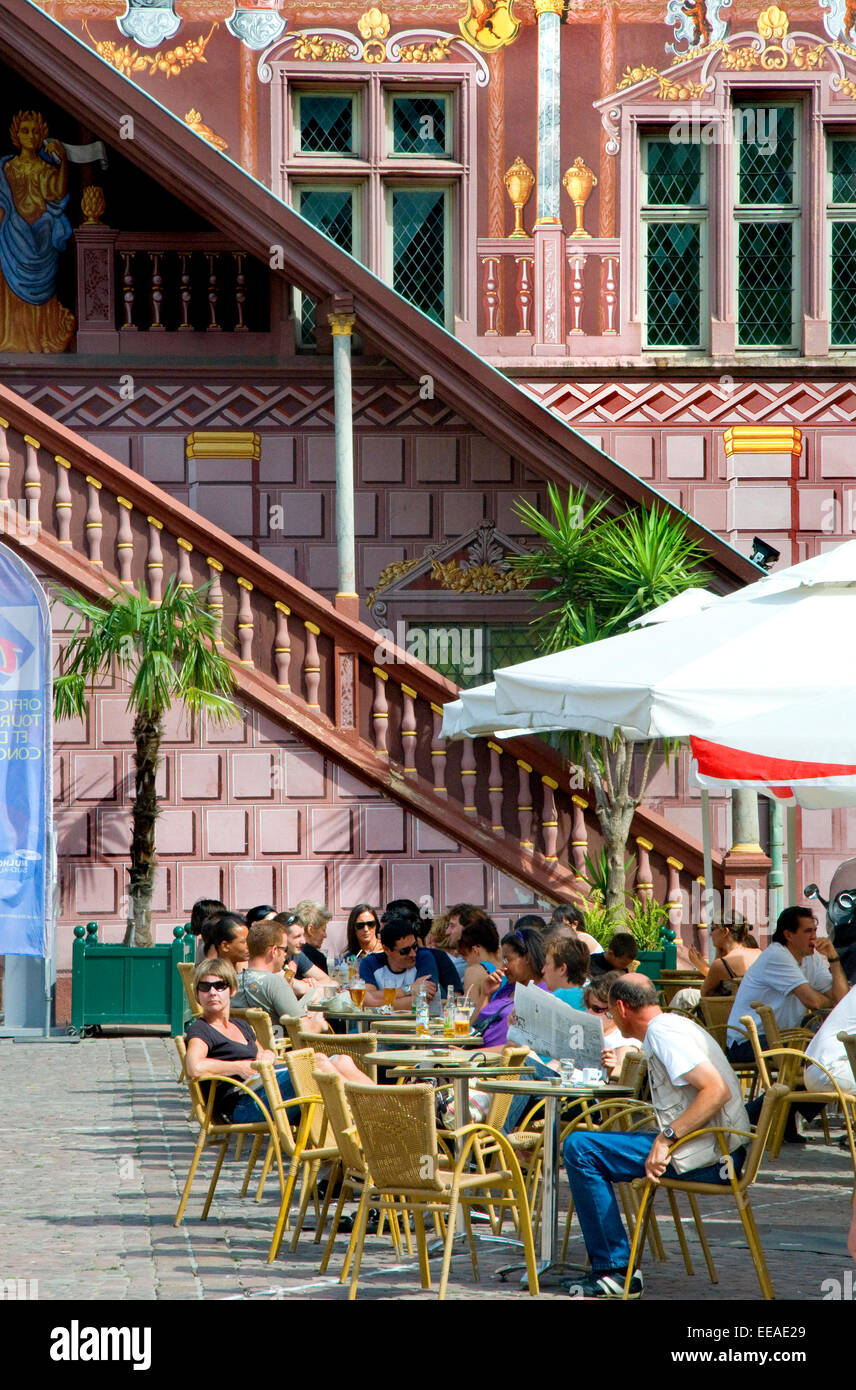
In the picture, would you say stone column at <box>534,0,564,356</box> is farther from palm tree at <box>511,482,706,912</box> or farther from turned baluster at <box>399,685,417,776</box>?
turned baluster at <box>399,685,417,776</box>

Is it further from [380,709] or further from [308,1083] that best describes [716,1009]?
[380,709]

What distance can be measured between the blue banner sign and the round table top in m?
6.83

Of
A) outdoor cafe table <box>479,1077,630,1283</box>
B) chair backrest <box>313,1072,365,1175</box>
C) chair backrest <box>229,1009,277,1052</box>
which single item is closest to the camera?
chair backrest <box>313,1072,365,1175</box>

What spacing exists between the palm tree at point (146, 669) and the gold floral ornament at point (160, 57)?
6.55 meters

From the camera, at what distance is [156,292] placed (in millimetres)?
19062

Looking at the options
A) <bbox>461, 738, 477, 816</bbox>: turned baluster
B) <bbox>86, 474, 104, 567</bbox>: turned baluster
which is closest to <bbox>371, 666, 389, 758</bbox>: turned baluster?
<bbox>461, 738, 477, 816</bbox>: turned baluster

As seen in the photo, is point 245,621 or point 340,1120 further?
point 245,621

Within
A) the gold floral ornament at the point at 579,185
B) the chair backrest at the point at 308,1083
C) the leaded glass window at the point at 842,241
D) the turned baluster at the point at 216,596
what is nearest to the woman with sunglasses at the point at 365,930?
the turned baluster at the point at 216,596

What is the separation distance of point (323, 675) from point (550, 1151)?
8555mm

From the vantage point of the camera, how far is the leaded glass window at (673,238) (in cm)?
1977

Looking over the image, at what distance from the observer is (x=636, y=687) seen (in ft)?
27.5

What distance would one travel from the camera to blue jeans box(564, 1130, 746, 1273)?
22.8 feet

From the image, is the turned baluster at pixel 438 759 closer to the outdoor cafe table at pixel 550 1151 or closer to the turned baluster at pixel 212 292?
the turned baluster at pixel 212 292

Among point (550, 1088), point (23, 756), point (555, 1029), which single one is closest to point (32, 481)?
point (23, 756)
